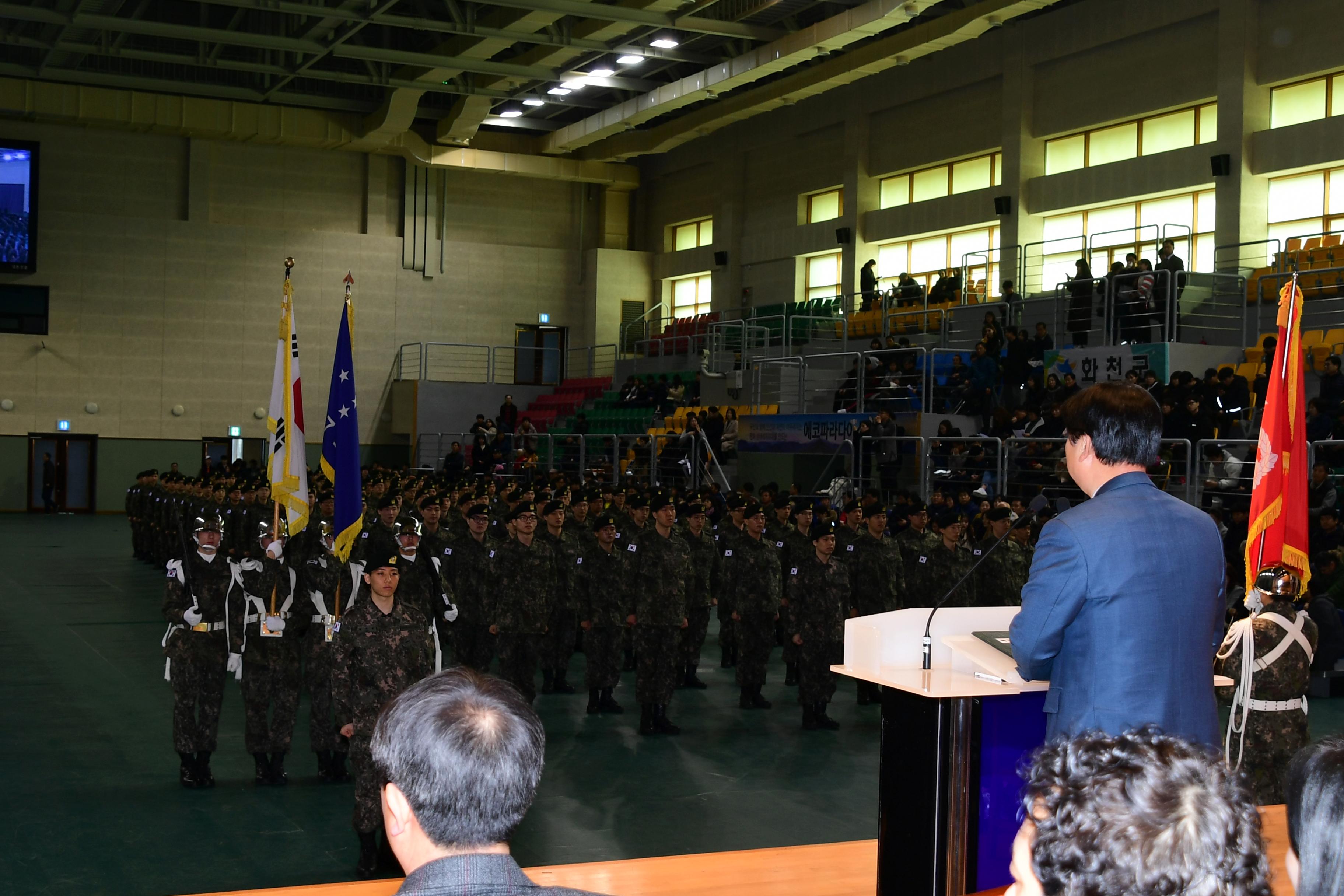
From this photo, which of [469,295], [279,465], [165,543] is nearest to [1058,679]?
[279,465]

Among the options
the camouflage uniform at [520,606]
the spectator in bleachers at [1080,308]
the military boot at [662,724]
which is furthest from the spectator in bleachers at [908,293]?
the military boot at [662,724]

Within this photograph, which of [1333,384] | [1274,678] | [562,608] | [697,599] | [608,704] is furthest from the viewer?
[1333,384]

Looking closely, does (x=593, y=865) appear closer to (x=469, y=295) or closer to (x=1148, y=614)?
(x=1148, y=614)

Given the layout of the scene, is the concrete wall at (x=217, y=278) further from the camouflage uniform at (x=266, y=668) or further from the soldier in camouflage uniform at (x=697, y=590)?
the camouflage uniform at (x=266, y=668)

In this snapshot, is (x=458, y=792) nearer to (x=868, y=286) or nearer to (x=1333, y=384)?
(x=1333, y=384)

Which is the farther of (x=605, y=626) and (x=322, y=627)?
(x=605, y=626)

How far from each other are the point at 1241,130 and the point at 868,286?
7.76 meters

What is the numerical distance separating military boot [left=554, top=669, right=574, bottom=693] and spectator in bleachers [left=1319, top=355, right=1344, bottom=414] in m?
8.50

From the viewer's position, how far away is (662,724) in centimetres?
909

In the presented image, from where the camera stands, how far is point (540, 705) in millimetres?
9898

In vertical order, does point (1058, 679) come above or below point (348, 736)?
above

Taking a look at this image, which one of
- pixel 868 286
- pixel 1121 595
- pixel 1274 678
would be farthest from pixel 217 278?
pixel 1121 595

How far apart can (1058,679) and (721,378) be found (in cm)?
2206

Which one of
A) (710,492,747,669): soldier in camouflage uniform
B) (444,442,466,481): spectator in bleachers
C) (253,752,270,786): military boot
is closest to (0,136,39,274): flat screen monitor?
(444,442,466,481): spectator in bleachers
